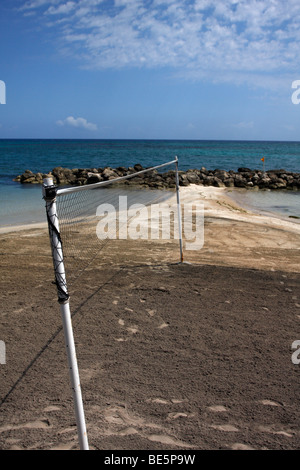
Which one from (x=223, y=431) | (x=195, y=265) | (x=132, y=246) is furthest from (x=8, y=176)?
(x=223, y=431)

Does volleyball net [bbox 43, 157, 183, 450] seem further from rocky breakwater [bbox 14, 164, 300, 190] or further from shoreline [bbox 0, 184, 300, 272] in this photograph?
rocky breakwater [bbox 14, 164, 300, 190]

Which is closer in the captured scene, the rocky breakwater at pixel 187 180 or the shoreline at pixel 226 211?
the shoreline at pixel 226 211

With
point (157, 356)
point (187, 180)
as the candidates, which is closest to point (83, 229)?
point (157, 356)

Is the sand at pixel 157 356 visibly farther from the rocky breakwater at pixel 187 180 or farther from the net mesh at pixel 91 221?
the rocky breakwater at pixel 187 180

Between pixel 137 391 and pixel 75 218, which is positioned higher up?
pixel 75 218

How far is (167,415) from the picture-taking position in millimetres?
3295

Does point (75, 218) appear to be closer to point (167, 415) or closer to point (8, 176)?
point (167, 415)

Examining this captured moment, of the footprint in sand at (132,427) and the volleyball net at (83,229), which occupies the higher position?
the volleyball net at (83,229)

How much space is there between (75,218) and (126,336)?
876cm

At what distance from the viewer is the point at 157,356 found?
166 inches

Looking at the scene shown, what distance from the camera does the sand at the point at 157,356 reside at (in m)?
3.12

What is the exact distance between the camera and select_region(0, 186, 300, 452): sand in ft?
10.2

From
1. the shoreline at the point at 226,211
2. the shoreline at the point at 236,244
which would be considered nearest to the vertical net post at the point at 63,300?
the shoreline at the point at 236,244
